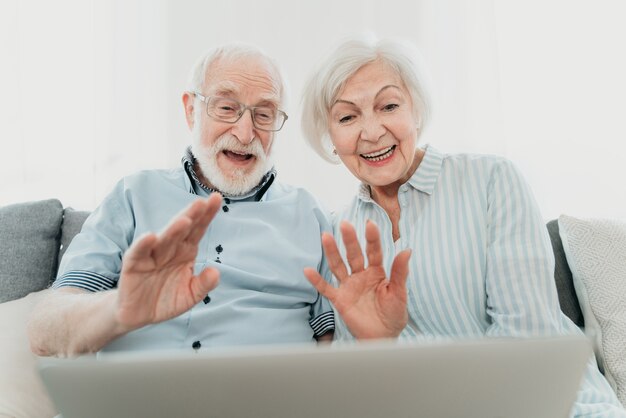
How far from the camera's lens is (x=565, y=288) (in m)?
1.65

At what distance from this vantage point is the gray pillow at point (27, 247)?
1.67 meters

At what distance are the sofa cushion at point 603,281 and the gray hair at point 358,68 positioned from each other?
1.93 feet

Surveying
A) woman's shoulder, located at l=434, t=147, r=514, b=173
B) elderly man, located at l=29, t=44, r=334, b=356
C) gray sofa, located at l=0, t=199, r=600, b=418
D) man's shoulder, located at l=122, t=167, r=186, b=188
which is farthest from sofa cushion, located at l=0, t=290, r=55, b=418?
woman's shoulder, located at l=434, t=147, r=514, b=173

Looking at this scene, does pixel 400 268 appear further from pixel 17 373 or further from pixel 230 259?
pixel 17 373

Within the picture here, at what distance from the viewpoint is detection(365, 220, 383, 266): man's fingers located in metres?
0.97

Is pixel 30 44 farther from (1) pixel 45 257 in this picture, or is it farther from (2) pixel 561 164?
(2) pixel 561 164

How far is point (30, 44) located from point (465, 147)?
203 cm

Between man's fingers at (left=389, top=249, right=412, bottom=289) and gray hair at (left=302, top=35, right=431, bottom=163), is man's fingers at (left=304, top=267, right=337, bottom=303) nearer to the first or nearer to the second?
man's fingers at (left=389, top=249, right=412, bottom=289)

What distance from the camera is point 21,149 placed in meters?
2.63

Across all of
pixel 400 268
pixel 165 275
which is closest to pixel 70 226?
pixel 165 275

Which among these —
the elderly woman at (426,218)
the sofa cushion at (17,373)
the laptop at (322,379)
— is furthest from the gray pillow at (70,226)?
the laptop at (322,379)

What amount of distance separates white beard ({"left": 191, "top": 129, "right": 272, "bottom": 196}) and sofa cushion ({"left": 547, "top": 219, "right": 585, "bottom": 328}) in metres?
0.89

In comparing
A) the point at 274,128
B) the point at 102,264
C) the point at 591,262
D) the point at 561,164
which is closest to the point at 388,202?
the point at 274,128

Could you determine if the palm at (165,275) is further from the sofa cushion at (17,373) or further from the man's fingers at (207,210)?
the sofa cushion at (17,373)
